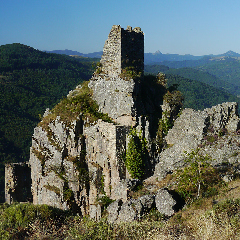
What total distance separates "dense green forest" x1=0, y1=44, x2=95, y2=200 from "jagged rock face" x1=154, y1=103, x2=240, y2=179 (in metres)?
32.4

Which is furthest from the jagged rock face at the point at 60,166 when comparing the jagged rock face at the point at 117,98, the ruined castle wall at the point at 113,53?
the ruined castle wall at the point at 113,53

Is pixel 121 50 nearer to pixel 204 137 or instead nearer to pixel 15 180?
pixel 204 137

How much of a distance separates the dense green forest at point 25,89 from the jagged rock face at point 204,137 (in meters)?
32.4

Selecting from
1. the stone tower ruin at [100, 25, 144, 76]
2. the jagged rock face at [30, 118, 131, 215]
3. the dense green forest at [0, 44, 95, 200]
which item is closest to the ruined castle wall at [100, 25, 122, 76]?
the stone tower ruin at [100, 25, 144, 76]

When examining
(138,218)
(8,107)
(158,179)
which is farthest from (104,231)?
(8,107)

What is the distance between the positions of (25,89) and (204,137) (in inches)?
2529

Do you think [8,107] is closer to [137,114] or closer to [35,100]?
[35,100]

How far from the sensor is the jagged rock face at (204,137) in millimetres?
18016

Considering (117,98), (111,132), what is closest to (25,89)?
(117,98)

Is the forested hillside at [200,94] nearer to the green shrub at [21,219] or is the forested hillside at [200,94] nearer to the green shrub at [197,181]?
the green shrub at [197,181]

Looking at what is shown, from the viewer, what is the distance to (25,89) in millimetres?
74812

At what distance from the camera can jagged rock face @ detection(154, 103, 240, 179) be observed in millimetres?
18016

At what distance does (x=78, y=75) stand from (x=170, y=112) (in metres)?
83.1

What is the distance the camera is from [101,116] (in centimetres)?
2173
